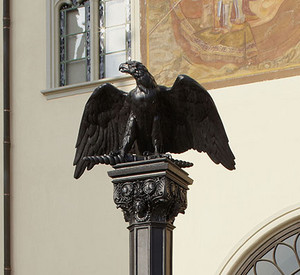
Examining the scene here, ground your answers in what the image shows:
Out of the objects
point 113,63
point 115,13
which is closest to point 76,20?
point 115,13

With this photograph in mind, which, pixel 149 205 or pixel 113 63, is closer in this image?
pixel 149 205

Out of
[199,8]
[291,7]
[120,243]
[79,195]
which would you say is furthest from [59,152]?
[291,7]

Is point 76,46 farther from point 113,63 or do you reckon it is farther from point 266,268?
Answer: point 266,268

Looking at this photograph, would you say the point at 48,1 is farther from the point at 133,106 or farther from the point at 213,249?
the point at 133,106

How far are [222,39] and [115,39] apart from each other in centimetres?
191

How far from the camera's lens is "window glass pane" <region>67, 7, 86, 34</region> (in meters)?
14.1

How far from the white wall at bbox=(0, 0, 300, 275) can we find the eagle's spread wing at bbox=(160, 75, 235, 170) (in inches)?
183

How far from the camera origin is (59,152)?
44.3 feet

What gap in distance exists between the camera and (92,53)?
13.8 m

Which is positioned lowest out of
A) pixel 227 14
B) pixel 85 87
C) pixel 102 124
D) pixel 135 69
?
pixel 102 124

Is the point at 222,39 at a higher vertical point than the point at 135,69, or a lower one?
higher

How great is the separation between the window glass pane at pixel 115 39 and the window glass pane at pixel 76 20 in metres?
0.50

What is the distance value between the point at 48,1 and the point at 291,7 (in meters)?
3.97

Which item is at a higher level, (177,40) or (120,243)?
(177,40)
